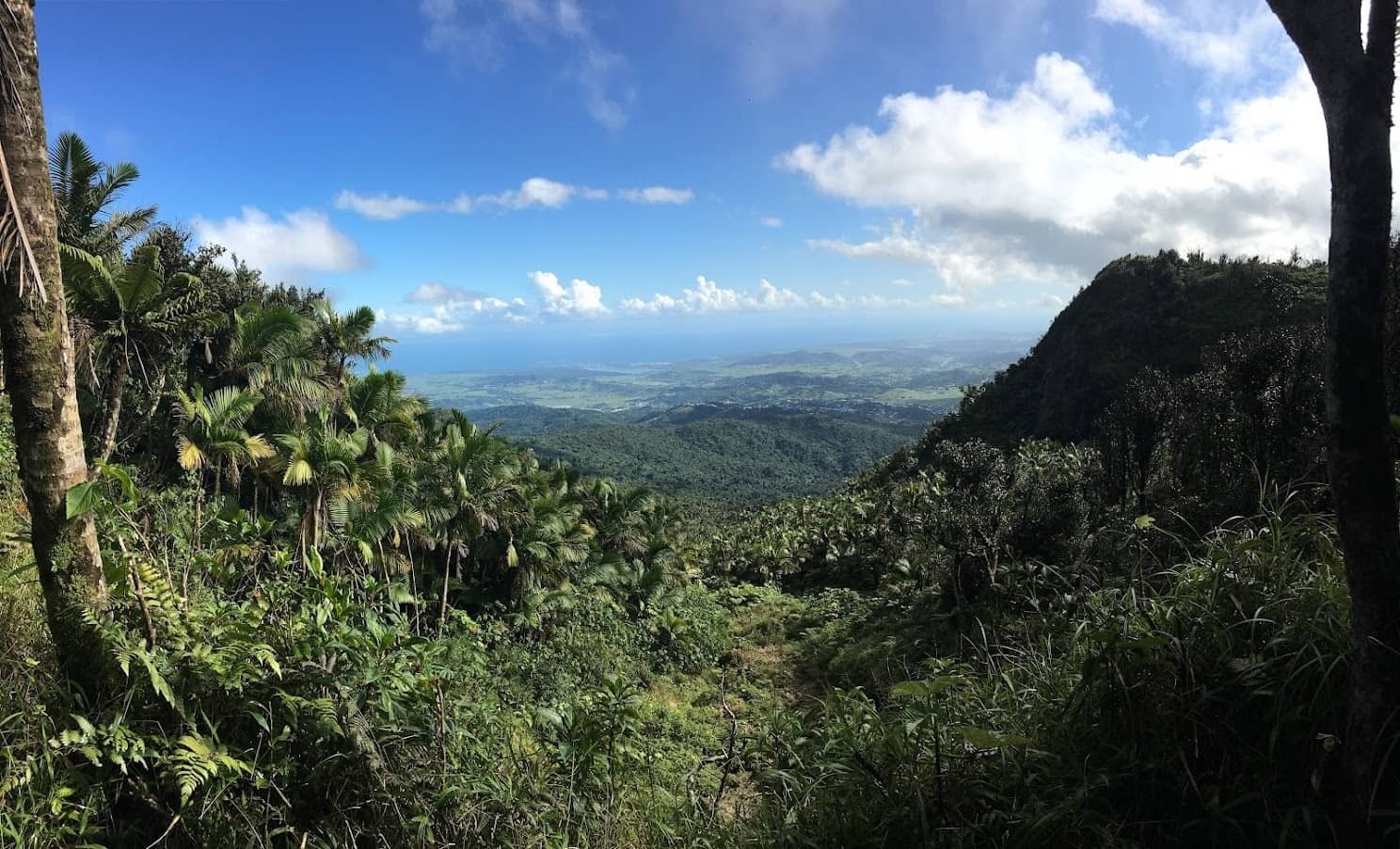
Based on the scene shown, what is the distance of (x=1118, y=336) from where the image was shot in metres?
44.9

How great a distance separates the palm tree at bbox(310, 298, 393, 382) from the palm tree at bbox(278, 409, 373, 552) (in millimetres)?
6498

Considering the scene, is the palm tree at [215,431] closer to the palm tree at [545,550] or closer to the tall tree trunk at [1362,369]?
the palm tree at [545,550]

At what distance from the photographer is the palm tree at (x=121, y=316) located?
39.8 feet

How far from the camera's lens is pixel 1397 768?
1.84m

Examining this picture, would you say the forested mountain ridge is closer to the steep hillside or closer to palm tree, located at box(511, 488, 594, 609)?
palm tree, located at box(511, 488, 594, 609)

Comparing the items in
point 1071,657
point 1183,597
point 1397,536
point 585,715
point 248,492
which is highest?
point 1397,536

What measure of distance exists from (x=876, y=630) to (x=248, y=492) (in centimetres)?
1926

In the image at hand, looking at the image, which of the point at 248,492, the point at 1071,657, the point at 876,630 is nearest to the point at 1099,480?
the point at 876,630

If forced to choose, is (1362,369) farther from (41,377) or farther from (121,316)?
(121,316)

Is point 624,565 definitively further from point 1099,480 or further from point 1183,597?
point 1183,597

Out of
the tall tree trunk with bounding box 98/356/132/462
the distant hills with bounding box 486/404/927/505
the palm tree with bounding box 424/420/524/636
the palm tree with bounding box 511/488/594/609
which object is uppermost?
the tall tree trunk with bounding box 98/356/132/462

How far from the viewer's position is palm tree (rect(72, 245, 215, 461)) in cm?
1212

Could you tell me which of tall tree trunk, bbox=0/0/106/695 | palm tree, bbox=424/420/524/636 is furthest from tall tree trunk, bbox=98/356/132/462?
tall tree trunk, bbox=0/0/106/695

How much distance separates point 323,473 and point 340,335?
8.87 metres
